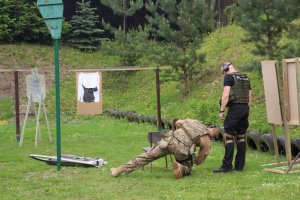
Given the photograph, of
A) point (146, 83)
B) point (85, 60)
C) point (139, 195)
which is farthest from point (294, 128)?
point (85, 60)

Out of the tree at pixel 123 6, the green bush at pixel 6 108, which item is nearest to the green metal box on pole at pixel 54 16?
the green bush at pixel 6 108

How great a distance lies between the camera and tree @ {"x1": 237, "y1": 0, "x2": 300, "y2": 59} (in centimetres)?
1420

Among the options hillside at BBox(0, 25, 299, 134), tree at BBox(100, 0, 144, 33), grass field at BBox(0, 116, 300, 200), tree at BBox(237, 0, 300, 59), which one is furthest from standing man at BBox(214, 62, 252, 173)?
tree at BBox(100, 0, 144, 33)

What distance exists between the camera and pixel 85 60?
1121 inches

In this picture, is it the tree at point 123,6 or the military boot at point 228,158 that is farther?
the tree at point 123,6

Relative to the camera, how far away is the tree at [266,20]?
46.6 feet

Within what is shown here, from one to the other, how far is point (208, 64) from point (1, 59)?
10.6 metres

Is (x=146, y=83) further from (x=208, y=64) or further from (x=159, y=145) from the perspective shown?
(x=159, y=145)

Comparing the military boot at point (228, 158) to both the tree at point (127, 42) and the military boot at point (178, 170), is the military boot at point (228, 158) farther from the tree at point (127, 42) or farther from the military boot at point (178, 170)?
the tree at point (127, 42)

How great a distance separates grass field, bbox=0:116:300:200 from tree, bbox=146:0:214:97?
732 centimetres

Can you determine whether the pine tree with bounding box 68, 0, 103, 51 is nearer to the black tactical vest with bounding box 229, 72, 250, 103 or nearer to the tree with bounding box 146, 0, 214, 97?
the tree with bounding box 146, 0, 214, 97

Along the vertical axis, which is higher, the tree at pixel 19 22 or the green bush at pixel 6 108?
the tree at pixel 19 22

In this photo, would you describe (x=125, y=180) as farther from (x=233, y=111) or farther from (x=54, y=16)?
(x=54, y=16)

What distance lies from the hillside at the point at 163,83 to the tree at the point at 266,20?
24.4 inches
